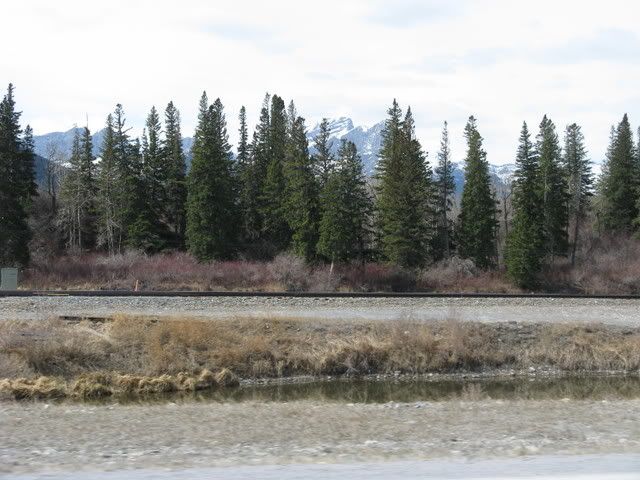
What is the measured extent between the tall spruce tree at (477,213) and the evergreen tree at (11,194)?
3860 centimetres

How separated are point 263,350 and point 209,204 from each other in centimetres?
3596

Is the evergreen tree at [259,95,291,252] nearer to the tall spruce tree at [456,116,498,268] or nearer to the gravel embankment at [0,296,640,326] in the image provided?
the tall spruce tree at [456,116,498,268]

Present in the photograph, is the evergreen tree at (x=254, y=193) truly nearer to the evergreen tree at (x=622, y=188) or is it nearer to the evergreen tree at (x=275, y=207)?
the evergreen tree at (x=275, y=207)

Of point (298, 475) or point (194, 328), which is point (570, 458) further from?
point (194, 328)

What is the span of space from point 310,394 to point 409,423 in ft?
24.7

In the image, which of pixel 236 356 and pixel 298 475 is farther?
pixel 236 356

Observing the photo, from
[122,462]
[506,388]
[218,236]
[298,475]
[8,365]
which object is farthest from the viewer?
[218,236]

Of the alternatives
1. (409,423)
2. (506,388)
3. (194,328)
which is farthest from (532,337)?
(409,423)

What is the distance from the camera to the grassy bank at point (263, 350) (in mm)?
18688

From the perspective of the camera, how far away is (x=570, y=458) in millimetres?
7016

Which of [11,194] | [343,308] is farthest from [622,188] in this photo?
[11,194]

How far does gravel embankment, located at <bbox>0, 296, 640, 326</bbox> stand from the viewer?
2391 cm

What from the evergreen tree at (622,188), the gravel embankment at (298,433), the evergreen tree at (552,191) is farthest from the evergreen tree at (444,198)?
the gravel embankment at (298,433)

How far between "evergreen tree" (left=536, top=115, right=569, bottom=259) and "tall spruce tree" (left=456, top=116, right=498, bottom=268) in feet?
27.3
